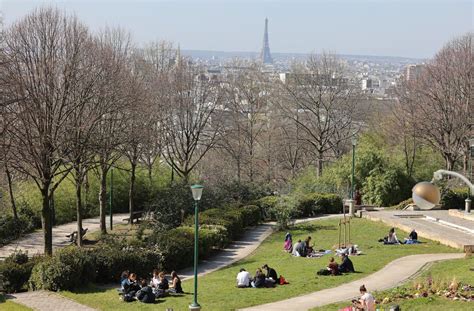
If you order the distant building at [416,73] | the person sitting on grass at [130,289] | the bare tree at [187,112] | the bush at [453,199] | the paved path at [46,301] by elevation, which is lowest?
the bush at [453,199]

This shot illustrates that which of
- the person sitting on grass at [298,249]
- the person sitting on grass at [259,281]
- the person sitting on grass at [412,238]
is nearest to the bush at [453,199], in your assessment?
the person sitting on grass at [412,238]

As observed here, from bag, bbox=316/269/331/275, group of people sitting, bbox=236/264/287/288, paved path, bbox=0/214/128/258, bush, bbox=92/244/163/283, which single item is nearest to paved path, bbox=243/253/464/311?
bag, bbox=316/269/331/275

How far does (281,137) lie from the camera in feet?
181

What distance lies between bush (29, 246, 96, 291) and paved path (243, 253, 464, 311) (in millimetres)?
6833

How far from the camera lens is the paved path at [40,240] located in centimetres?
3300

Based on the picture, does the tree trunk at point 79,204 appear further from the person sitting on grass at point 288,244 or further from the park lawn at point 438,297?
the park lawn at point 438,297

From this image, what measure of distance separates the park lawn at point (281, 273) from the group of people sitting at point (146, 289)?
13.0 inches

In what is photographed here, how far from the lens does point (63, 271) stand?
72.9 ft

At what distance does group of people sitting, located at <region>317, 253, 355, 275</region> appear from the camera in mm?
22969

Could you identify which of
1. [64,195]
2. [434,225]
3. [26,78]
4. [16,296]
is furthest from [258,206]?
[16,296]

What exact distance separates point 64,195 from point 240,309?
2580 centimetres

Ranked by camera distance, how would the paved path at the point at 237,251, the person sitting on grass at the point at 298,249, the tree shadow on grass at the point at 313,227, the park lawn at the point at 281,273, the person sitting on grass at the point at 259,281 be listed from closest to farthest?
1. the park lawn at the point at 281,273
2. the person sitting on grass at the point at 259,281
3. the paved path at the point at 237,251
4. the person sitting on grass at the point at 298,249
5. the tree shadow on grass at the point at 313,227

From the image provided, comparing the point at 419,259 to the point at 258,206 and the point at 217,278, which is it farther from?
the point at 258,206

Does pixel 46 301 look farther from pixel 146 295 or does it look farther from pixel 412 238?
pixel 412 238
